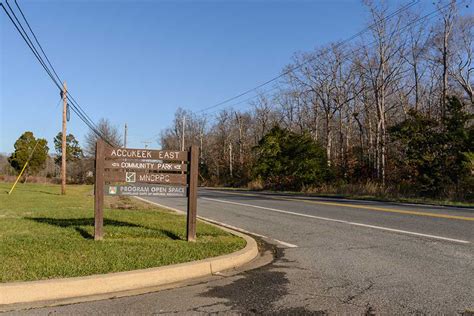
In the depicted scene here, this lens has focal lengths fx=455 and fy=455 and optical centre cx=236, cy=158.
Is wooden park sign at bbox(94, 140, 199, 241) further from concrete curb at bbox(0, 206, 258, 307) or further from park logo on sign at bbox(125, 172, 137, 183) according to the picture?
concrete curb at bbox(0, 206, 258, 307)

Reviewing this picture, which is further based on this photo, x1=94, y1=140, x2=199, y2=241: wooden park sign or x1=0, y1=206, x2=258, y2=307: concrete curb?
x1=94, y1=140, x2=199, y2=241: wooden park sign

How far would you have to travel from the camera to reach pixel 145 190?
8648 mm

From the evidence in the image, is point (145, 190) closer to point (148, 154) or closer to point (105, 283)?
point (148, 154)

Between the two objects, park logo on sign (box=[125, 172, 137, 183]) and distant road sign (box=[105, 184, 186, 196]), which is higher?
park logo on sign (box=[125, 172, 137, 183])

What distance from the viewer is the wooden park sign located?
8.41 m

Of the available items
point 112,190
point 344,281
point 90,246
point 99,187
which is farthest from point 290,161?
point 344,281

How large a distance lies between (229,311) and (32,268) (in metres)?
2.82

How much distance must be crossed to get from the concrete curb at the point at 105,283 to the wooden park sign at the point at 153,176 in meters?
1.96

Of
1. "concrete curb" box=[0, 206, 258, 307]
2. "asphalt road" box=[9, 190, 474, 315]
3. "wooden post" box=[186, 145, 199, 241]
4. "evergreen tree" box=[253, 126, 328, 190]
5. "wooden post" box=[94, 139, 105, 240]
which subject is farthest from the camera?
"evergreen tree" box=[253, 126, 328, 190]

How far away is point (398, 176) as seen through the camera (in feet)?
95.2

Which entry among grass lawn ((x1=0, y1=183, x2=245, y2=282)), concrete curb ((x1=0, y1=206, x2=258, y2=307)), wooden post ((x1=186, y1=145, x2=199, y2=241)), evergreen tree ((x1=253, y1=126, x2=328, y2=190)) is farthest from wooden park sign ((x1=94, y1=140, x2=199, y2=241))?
evergreen tree ((x1=253, y1=126, x2=328, y2=190))

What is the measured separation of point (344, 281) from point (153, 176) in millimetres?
4164

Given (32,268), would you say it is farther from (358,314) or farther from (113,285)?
(358,314)

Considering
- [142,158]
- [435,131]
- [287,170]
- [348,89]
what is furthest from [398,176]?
[142,158]
